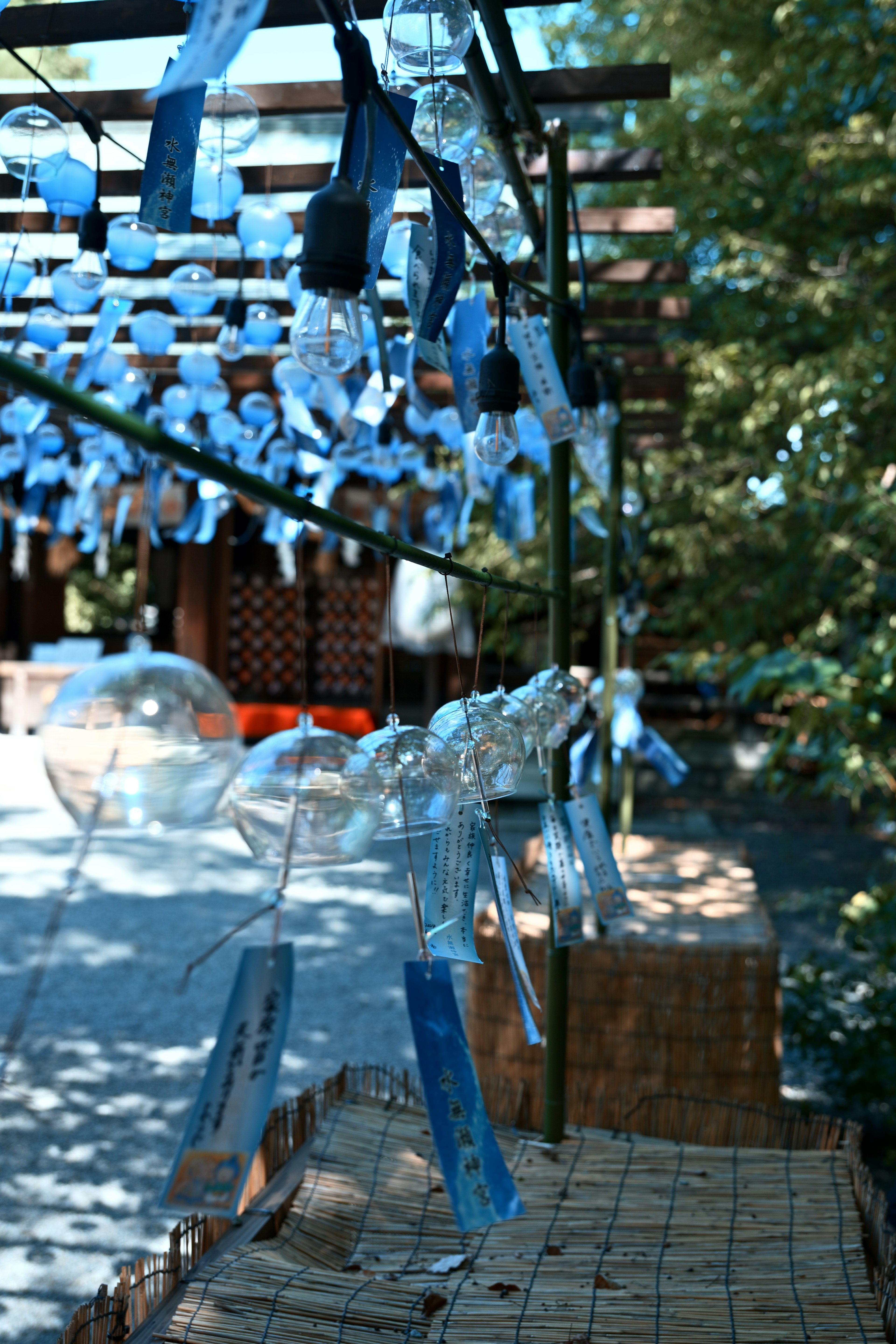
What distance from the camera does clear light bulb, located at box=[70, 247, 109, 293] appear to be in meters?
2.04

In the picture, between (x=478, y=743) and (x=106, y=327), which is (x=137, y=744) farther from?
(x=106, y=327)

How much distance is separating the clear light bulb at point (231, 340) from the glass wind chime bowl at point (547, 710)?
1.56 meters

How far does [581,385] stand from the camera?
213 cm

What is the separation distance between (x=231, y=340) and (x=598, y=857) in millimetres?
1678

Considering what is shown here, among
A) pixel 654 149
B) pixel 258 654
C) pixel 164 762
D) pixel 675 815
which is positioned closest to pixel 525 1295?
pixel 164 762

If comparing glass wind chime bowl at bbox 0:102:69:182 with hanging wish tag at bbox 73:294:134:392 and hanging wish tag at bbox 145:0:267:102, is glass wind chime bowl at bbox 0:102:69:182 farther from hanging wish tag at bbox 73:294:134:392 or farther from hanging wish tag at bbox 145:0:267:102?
hanging wish tag at bbox 145:0:267:102

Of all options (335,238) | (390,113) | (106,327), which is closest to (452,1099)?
(335,238)

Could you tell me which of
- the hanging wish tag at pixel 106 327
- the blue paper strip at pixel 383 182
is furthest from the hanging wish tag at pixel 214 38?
the hanging wish tag at pixel 106 327

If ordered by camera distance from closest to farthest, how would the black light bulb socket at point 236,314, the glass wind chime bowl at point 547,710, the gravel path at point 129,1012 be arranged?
the glass wind chime bowl at point 547,710, the gravel path at point 129,1012, the black light bulb socket at point 236,314

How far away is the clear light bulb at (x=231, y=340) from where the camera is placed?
9.09 ft

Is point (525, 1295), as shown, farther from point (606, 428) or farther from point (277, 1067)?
point (606, 428)

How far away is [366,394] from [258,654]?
8254 millimetres

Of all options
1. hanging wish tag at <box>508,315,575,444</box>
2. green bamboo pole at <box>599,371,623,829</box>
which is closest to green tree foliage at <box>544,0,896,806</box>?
green bamboo pole at <box>599,371,623,829</box>

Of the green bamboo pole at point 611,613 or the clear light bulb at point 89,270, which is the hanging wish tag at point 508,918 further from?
the green bamboo pole at point 611,613
